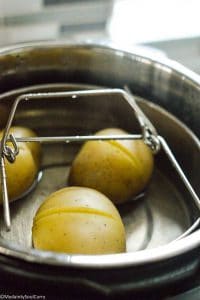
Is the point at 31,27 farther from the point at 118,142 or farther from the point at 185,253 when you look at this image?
the point at 185,253

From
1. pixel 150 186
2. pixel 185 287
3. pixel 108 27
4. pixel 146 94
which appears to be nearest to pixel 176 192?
pixel 150 186

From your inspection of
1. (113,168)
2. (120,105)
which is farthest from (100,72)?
(113,168)

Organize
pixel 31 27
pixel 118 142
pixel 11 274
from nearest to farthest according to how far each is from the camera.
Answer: pixel 11 274 < pixel 118 142 < pixel 31 27

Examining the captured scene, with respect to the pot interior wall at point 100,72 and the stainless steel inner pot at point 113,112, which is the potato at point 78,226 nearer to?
the stainless steel inner pot at point 113,112

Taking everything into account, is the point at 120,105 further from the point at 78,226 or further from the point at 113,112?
the point at 78,226

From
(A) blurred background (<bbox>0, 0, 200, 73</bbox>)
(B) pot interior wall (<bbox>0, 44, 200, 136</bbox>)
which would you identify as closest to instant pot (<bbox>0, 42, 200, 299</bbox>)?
(B) pot interior wall (<bbox>0, 44, 200, 136</bbox>)

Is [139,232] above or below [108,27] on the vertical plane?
below
